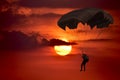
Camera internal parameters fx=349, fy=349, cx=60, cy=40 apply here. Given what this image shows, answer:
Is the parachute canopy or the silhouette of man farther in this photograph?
the silhouette of man

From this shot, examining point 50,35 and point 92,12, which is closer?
point 92,12

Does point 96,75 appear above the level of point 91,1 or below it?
below

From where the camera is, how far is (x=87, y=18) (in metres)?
4.90

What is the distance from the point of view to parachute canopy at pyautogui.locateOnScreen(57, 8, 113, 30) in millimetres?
4891

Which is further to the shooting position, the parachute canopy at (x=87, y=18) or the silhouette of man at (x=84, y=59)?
the silhouette of man at (x=84, y=59)

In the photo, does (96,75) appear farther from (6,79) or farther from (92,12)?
(6,79)

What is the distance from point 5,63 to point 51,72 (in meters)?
0.72

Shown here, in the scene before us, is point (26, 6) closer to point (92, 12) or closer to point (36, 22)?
point (36, 22)

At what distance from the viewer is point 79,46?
5.30 metres

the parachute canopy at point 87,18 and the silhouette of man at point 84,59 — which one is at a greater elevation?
the parachute canopy at point 87,18

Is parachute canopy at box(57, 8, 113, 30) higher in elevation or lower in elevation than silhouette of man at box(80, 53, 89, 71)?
higher

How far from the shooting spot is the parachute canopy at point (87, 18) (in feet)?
16.0

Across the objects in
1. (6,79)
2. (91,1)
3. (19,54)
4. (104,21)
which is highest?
(91,1)

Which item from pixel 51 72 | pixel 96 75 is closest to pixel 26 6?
pixel 51 72
